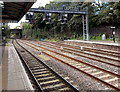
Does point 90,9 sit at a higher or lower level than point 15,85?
higher

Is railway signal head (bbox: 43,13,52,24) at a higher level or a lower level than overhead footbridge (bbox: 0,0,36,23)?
higher

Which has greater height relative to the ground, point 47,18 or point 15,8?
point 47,18

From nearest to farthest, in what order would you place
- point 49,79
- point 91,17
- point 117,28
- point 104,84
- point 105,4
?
point 104,84 < point 49,79 < point 117,28 < point 105,4 < point 91,17

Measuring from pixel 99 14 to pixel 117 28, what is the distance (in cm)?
614

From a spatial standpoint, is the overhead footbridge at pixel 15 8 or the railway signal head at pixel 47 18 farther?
the railway signal head at pixel 47 18

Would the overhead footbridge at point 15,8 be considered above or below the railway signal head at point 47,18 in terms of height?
below

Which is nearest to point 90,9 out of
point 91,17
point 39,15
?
point 91,17

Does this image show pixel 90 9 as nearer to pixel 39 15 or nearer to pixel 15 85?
pixel 39 15

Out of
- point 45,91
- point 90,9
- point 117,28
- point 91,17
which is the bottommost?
point 45,91

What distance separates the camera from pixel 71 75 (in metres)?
7.04

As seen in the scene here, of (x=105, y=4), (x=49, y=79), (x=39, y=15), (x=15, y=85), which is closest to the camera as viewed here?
(x=15, y=85)

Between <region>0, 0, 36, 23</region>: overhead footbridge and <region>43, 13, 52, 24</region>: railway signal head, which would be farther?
<region>43, 13, 52, 24</region>: railway signal head

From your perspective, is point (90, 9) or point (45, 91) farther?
point (90, 9)

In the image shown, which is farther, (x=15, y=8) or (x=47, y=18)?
(x=47, y=18)
